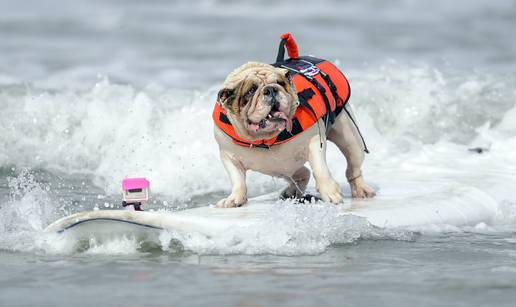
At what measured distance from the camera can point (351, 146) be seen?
261 inches

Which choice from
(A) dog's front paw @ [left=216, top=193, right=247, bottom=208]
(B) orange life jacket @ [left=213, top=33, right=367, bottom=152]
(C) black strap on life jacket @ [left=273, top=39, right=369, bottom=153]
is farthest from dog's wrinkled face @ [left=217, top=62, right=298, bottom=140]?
(A) dog's front paw @ [left=216, top=193, right=247, bottom=208]

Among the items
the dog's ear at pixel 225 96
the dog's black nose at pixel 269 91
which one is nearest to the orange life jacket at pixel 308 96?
the dog's ear at pixel 225 96

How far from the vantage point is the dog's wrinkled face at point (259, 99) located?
217 inches

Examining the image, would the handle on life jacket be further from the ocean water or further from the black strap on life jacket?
the ocean water

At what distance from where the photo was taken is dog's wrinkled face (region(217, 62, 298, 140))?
5.52 meters

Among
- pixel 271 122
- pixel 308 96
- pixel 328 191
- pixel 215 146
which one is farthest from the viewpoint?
pixel 215 146

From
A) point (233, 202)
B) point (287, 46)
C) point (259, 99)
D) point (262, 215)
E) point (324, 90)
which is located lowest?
point (262, 215)

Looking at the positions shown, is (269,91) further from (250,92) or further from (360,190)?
(360,190)

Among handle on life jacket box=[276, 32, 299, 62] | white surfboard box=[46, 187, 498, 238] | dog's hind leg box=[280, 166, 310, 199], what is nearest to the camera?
white surfboard box=[46, 187, 498, 238]

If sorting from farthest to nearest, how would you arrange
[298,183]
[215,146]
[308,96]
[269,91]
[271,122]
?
[215,146] < [298,183] < [308,96] < [271,122] < [269,91]

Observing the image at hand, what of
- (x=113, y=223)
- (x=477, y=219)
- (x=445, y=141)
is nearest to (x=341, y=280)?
(x=113, y=223)

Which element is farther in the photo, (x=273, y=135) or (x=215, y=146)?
(x=215, y=146)

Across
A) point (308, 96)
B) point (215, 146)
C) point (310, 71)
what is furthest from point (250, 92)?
point (215, 146)

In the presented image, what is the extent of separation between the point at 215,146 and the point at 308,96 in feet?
11.7
